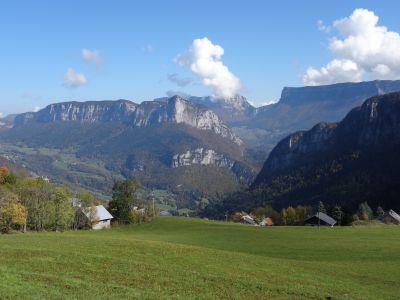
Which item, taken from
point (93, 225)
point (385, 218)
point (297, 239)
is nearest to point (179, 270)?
point (297, 239)

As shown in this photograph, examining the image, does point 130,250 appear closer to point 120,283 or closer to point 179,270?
point 179,270

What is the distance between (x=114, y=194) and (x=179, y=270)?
3502 inches

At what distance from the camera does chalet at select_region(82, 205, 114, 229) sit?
105750 millimetres

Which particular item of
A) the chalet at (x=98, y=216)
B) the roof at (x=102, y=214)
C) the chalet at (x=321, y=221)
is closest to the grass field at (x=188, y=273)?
the chalet at (x=98, y=216)

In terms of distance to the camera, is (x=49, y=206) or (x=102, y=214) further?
(x=102, y=214)

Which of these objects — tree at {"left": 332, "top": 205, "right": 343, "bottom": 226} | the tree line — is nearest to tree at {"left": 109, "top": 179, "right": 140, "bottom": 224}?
the tree line

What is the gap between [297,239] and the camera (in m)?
66.8

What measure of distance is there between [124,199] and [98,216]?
9326 millimetres

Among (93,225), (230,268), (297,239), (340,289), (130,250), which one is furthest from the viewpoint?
(93,225)

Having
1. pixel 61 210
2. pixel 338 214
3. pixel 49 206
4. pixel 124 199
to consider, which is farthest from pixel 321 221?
pixel 49 206

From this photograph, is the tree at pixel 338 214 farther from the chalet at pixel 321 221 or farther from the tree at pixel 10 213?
the tree at pixel 10 213

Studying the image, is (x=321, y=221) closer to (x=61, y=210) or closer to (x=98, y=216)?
Answer: (x=98, y=216)

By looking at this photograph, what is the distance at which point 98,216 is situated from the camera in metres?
110

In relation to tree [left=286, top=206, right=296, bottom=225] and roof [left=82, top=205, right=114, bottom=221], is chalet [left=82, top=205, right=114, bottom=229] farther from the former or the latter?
tree [left=286, top=206, right=296, bottom=225]
